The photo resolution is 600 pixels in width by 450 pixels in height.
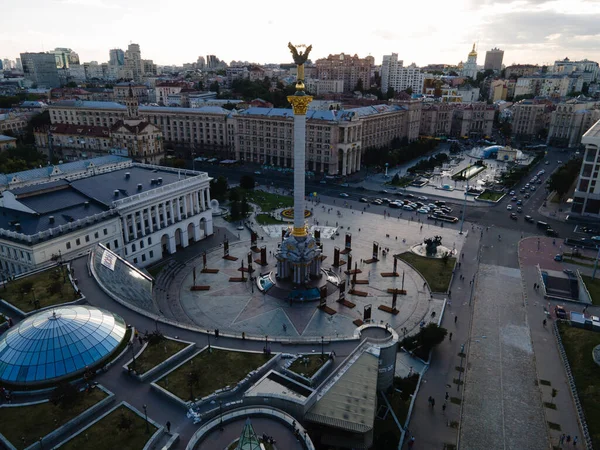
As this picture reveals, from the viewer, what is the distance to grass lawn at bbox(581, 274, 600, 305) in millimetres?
62125

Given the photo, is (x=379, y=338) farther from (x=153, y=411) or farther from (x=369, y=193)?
(x=369, y=193)

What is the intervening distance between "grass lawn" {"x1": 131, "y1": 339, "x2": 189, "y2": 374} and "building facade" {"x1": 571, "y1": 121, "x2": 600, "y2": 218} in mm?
93360

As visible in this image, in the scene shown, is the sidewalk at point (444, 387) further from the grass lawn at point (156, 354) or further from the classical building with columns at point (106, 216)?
the classical building with columns at point (106, 216)

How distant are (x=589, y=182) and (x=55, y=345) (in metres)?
104

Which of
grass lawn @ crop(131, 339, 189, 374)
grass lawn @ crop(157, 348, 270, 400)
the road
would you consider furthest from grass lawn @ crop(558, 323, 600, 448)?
the road

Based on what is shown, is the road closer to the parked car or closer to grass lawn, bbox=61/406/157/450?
the parked car

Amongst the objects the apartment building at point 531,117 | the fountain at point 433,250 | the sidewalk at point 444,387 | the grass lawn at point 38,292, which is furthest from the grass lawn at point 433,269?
the apartment building at point 531,117

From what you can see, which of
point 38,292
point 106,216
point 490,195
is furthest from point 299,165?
→ point 490,195

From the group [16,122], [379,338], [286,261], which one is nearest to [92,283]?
[286,261]

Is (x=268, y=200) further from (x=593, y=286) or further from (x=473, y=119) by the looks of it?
(x=473, y=119)

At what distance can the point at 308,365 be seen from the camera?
3962 centimetres

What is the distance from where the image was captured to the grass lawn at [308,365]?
127 feet

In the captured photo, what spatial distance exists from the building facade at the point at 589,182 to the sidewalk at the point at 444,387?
4993 cm

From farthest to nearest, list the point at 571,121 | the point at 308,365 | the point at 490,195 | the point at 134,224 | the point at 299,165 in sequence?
1. the point at 571,121
2. the point at 490,195
3. the point at 134,224
4. the point at 299,165
5. the point at 308,365
